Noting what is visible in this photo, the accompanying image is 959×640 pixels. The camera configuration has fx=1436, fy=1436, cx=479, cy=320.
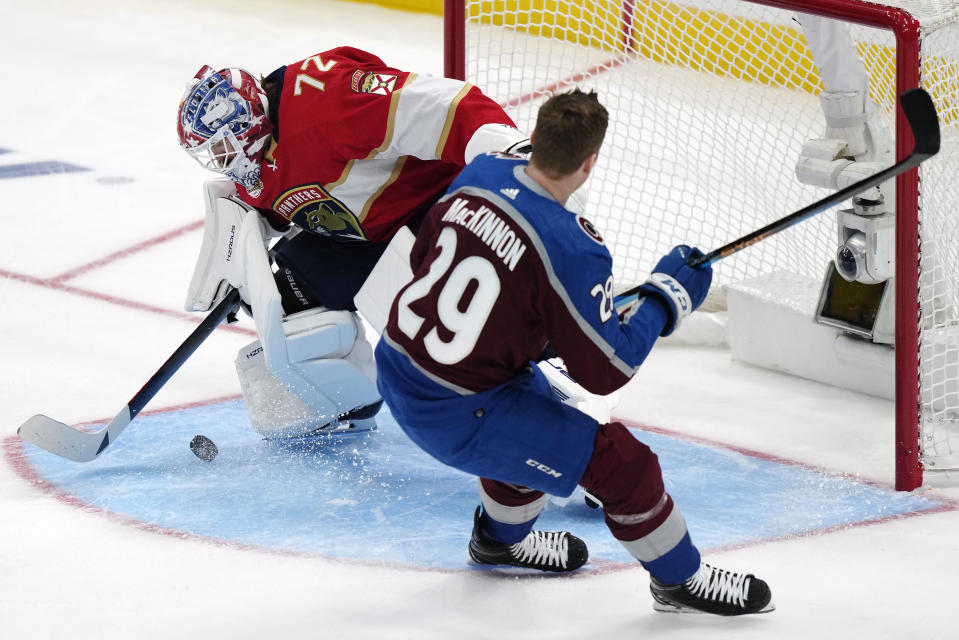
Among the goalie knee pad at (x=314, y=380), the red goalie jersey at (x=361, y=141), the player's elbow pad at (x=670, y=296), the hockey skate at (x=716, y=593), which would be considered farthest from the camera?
the goalie knee pad at (x=314, y=380)

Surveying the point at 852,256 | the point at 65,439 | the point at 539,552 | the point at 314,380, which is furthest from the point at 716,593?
the point at 65,439

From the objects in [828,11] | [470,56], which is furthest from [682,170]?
[828,11]

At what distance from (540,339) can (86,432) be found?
1373mm

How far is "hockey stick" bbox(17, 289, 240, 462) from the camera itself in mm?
3119

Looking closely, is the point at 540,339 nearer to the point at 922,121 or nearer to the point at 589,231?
the point at 589,231

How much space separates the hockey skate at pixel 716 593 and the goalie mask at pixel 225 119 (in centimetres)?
126

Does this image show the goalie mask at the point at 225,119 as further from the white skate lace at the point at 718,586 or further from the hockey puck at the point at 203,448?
the white skate lace at the point at 718,586

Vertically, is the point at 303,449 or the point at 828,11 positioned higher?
the point at 828,11

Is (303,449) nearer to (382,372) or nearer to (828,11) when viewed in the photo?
(382,372)

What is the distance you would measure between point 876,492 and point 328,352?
1177 mm

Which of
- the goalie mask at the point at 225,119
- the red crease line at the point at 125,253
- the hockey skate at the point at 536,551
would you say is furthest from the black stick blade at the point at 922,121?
the red crease line at the point at 125,253

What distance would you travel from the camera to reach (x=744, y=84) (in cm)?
397

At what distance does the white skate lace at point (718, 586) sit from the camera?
235 centimetres

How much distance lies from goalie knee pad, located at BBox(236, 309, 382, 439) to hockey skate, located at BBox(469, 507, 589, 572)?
2.10 ft
